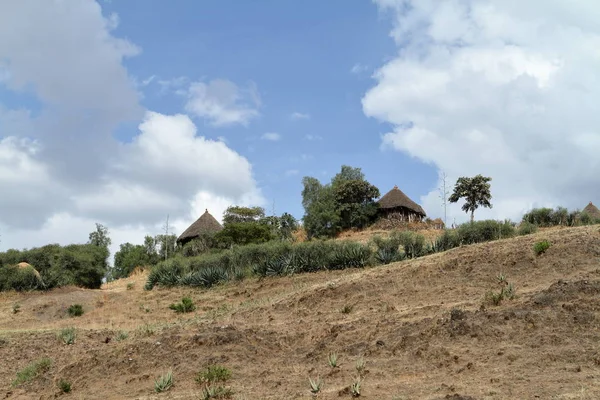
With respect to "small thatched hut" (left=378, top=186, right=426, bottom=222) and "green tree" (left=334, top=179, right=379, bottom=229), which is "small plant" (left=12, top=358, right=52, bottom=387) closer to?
"green tree" (left=334, top=179, right=379, bottom=229)

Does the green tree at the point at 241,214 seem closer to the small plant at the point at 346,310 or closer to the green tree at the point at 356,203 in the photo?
the green tree at the point at 356,203

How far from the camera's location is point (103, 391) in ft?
34.3

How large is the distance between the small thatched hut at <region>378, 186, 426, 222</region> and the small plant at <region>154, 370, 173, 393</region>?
34.2 m

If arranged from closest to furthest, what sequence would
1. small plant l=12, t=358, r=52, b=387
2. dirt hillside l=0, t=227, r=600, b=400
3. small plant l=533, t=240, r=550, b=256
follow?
dirt hillside l=0, t=227, r=600, b=400
small plant l=12, t=358, r=52, b=387
small plant l=533, t=240, r=550, b=256

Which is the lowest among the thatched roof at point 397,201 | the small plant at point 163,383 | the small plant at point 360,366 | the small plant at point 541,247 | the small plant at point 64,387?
the small plant at point 64,387

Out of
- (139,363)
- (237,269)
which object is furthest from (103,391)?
(237,269)

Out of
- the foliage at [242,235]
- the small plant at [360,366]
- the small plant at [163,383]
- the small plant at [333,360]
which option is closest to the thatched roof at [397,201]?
the foliage at [242,235]

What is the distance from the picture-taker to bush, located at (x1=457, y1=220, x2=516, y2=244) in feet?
70.3

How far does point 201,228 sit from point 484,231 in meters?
28.1

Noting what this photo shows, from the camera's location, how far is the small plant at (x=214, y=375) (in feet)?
32.2

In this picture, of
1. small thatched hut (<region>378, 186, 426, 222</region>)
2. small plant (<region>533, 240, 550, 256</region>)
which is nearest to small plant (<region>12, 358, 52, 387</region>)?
small plant (<region>533, 240, 550, 256</region>)

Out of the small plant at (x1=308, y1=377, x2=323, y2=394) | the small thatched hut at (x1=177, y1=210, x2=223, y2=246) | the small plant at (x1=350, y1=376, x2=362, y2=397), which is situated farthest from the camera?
the small thatched hut at (x1=177, y1=210, x2=223, y2=246)

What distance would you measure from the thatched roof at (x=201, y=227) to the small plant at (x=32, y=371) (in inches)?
1255

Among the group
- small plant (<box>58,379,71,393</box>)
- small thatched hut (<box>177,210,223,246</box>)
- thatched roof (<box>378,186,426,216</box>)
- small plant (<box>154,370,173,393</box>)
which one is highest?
thatched roof (<box>378,186,426,216</box>)
